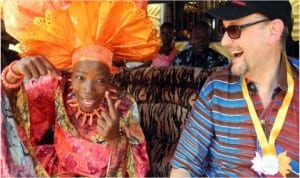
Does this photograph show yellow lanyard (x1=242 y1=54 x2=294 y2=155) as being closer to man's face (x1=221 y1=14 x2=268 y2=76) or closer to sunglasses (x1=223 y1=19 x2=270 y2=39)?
man's face (x1=221 y1=14 x2=268 y2=76)

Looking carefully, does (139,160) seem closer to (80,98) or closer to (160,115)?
(80,98)

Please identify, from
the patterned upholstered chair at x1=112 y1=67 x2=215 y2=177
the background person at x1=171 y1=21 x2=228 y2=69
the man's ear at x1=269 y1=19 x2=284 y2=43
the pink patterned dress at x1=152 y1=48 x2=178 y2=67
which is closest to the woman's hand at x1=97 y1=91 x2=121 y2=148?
the patterned upholstered chair at x1=112 y1=67 x2=215 y2=177

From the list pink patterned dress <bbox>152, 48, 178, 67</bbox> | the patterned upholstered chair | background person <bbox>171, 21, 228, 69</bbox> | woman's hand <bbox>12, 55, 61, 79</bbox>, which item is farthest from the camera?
pink patterned dress <bbox>152, 48, 178, 67</bbox>

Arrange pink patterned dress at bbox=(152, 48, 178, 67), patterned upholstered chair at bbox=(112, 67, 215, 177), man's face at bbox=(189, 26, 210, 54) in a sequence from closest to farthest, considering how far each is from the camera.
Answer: patterned upholstered chair at bbox=(112, 67, 215, 177) → man's face at bbox=(189, 26, 210, 54) → pink patterned dress at bbox=(152, 48, 178, 67)

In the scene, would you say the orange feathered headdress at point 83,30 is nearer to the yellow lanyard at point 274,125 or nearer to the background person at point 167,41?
the yellow lanyard at point 274,125

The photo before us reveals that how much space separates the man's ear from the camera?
2150 mm

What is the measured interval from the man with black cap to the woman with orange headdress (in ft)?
1.38

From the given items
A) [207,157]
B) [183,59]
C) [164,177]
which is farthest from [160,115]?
[183,59]

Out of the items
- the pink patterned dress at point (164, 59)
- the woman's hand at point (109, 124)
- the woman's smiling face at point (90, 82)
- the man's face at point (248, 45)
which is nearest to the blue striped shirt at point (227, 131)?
the man's face at point (248, 45)

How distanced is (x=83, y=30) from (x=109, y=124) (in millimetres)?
491

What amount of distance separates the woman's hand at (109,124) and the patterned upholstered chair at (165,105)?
1.88 feet

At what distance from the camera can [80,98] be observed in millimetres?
2510

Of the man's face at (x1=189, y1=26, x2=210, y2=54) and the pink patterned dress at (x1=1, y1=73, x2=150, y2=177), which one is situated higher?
the man's face at (x1=189, y1=26, x2=210, y2=54)

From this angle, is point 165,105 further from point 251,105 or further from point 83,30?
point 251,105
